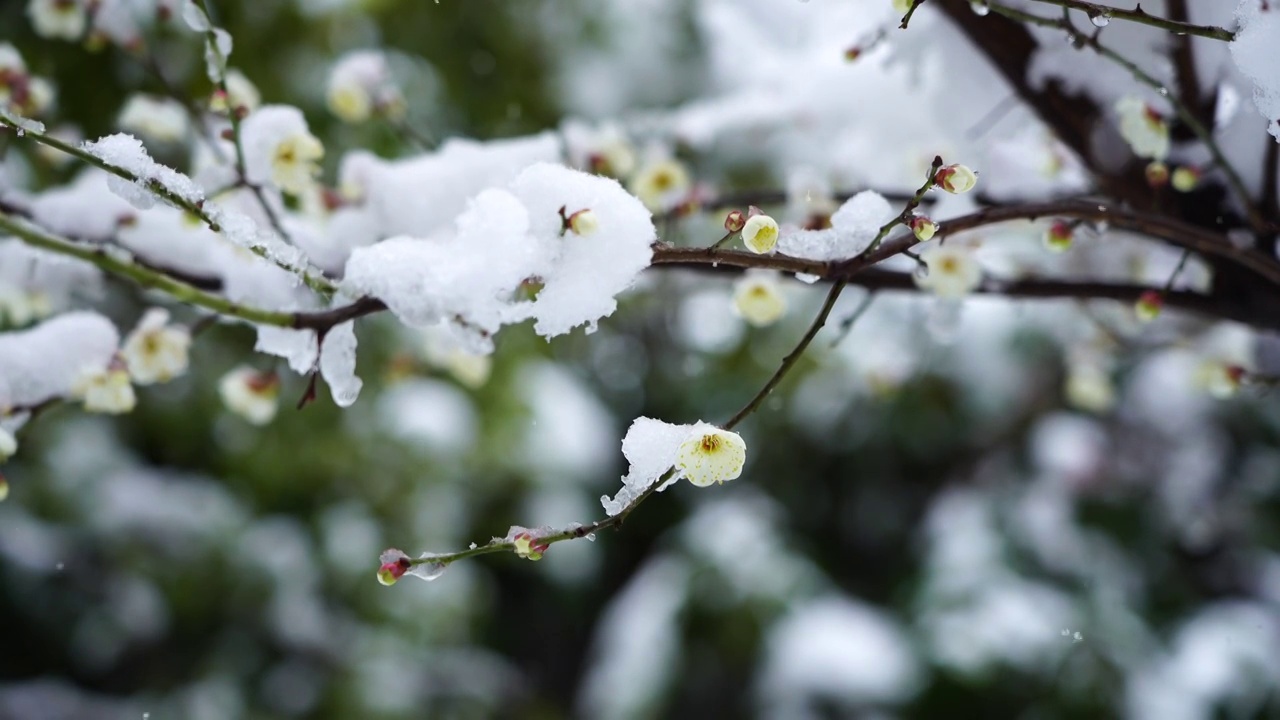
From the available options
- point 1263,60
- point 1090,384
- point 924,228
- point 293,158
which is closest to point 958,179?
point 924,228

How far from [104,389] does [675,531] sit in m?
2.61

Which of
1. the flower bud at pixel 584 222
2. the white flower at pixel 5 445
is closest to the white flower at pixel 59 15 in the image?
the white flower at pixel 5 445

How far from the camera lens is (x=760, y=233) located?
0.54 metres

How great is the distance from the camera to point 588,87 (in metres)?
2.86

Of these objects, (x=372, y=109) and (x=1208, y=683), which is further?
(x=1208, y=683)

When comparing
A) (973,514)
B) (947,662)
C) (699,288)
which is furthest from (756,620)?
(699,288)

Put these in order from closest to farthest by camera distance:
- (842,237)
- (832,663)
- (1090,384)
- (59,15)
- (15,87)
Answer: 1. (842,237)
2. (15,87)
3. (59,15)
4. (1090,384)
5. (832,663)

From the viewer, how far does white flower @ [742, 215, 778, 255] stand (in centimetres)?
54

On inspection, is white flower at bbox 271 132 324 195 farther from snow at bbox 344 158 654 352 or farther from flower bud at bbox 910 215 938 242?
flower bud at bbox 910 215 938 242

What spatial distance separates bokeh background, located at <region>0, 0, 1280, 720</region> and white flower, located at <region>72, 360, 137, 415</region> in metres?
1.47

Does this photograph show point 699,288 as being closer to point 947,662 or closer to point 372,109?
point 372,109

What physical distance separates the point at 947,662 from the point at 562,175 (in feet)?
7.42

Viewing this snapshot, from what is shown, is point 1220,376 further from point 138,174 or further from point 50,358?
point 50,358

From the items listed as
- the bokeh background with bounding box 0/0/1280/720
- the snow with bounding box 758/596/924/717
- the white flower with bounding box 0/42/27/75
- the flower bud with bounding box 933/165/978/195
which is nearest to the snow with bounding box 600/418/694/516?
the flower bud with bounding box 933/165/978/195
